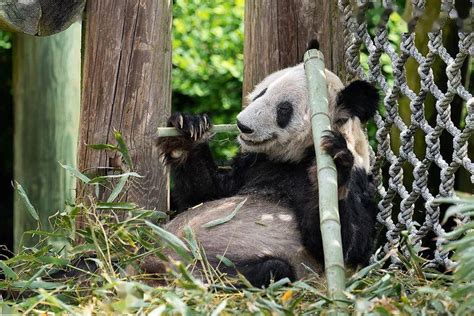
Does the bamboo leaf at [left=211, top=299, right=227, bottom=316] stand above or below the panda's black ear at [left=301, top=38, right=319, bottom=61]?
below

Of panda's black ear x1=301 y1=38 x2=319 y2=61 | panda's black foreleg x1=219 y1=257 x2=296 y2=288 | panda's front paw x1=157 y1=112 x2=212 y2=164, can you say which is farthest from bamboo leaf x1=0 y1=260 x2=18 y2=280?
panda's black ear x1=301 y1=38 x2=319 y2=61

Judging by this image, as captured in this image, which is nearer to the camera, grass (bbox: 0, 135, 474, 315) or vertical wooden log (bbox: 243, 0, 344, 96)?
grass (bbox: 0, 135, 474, 315)

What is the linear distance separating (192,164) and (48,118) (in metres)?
2.63

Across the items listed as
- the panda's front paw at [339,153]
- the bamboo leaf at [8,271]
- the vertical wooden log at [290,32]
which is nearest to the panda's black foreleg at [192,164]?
the vertical wooden log at [290,32]

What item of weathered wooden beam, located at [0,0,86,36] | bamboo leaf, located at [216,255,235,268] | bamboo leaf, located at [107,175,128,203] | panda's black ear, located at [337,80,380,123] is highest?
weathered wooden beam, located at [0,0,86,36]

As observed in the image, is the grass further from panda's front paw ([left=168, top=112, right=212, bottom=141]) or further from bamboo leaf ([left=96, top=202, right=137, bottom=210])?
panda's front paw ([left=168, top=112, right=212, bottom=141])

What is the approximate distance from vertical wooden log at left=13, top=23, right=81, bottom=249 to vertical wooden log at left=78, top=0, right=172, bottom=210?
242cm

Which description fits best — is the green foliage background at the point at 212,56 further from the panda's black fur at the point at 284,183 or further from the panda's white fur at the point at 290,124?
the panda's white fur at the point at 290,124

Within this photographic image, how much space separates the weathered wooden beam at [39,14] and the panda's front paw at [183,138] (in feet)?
2.18

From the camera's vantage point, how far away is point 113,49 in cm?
468

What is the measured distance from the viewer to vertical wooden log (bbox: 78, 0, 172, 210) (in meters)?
4.67

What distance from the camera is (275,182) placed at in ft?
15.5

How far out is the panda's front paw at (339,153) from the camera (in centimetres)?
410

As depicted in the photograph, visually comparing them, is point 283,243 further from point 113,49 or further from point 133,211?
point 113,49
